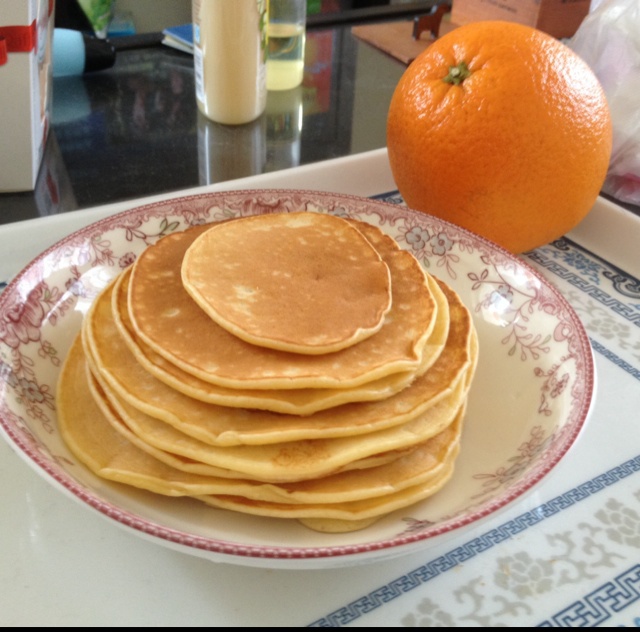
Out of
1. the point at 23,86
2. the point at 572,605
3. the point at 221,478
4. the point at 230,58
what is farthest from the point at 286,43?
the point at 572,605

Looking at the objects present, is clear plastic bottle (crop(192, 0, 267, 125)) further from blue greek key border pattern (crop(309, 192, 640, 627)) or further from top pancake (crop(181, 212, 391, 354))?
blue greek key border pattern (crop(309, 192, 640, 627))

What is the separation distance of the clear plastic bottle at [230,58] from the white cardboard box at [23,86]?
27 cm

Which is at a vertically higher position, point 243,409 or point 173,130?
point 243,409

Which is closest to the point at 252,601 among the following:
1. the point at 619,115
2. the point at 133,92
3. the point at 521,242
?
the point at 521,242

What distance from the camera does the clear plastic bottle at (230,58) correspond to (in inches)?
48.6

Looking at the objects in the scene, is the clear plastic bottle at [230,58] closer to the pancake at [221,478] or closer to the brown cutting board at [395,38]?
the brown cutting board at [395,38]

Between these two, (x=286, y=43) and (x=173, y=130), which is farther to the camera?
(x=286, y=43)

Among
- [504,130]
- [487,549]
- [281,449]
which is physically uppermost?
[504,130]

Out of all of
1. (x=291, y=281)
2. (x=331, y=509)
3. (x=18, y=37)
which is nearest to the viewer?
(x=331, y=509)

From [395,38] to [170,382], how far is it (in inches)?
61.1

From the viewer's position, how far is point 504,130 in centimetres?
87

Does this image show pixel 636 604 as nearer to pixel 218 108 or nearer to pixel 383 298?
pixel 383 298

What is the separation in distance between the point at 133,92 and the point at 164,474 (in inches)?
49.8

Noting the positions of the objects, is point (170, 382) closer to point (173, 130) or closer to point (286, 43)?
point (173, 130)
